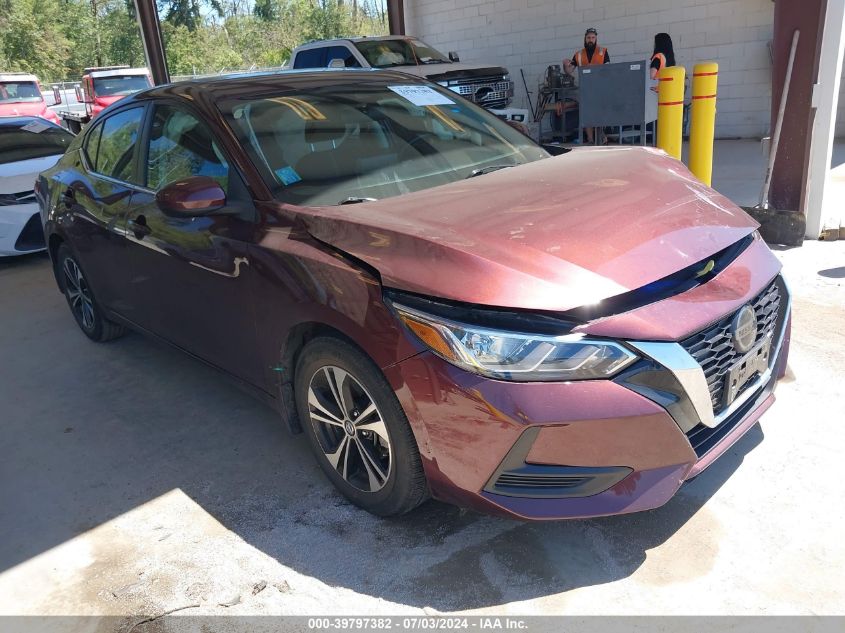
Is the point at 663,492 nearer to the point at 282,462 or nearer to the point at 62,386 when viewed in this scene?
the point at 282,462

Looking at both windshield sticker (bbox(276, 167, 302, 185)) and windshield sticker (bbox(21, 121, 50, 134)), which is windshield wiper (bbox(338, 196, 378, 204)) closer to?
windshield sticker (bbox(276, 167, 302, 185))

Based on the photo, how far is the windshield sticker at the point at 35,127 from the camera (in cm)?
816

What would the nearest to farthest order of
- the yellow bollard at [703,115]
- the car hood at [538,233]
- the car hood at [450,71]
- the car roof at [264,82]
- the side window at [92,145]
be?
the car hood at [538,233] → the car roof at [264,82] → the side window at [92,145] → the yellow bollard at [703,115] → the car hood at [450,71]

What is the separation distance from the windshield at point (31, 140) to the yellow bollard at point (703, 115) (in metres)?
6.98

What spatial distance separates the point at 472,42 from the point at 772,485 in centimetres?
1307

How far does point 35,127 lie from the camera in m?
8.24

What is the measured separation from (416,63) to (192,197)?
9.50 m

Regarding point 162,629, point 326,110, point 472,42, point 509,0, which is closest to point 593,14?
point 509,0

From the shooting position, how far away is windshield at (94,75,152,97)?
1712cm

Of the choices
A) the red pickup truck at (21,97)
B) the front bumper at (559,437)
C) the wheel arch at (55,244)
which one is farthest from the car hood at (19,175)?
the red pickup truck at (21,97)

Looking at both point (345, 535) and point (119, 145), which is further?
point (119, 145)

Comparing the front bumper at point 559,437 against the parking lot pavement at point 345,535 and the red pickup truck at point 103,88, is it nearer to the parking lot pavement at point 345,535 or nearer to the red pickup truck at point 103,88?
the parking lot pavement at point 345,535

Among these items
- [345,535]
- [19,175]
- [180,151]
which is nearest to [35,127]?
[19,175]

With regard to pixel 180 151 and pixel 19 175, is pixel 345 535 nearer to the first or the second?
pixel 180 151
